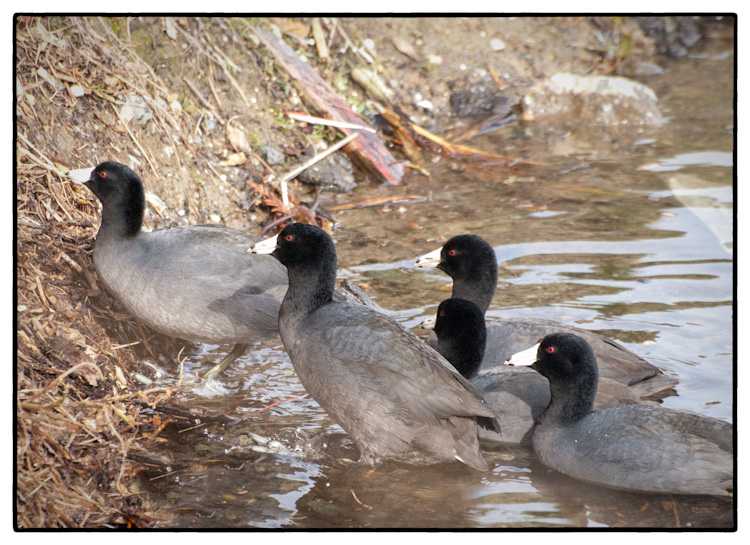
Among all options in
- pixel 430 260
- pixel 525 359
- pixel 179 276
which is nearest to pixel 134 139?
pixel 179 276

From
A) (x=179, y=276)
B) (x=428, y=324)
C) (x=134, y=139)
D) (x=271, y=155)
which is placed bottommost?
(x=428, y=324)

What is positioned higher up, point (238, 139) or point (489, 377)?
point (238, 139)

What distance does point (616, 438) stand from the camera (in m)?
4.15

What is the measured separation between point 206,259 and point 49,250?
3.09ft

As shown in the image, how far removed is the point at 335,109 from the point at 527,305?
310 cm

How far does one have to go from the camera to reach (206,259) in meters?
4.94

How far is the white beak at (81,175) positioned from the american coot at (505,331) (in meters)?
2.21

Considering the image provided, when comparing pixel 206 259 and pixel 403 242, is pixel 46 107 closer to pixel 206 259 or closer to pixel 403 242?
pixel 206 259

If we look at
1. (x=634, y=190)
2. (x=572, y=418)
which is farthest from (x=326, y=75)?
(x=572, y=418)

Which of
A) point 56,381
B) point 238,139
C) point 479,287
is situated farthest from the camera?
point 238,139

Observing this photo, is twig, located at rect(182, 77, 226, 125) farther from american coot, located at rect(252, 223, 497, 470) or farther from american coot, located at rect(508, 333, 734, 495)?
american coot, located at rect(508, 333, 734, 495)

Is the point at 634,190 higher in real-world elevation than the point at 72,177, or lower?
lower

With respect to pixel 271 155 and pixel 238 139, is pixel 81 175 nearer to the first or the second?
pixel 238 139

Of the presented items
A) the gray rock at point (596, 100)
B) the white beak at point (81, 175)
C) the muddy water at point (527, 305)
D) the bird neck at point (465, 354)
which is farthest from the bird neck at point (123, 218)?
the gray rock at point (596, 100)
